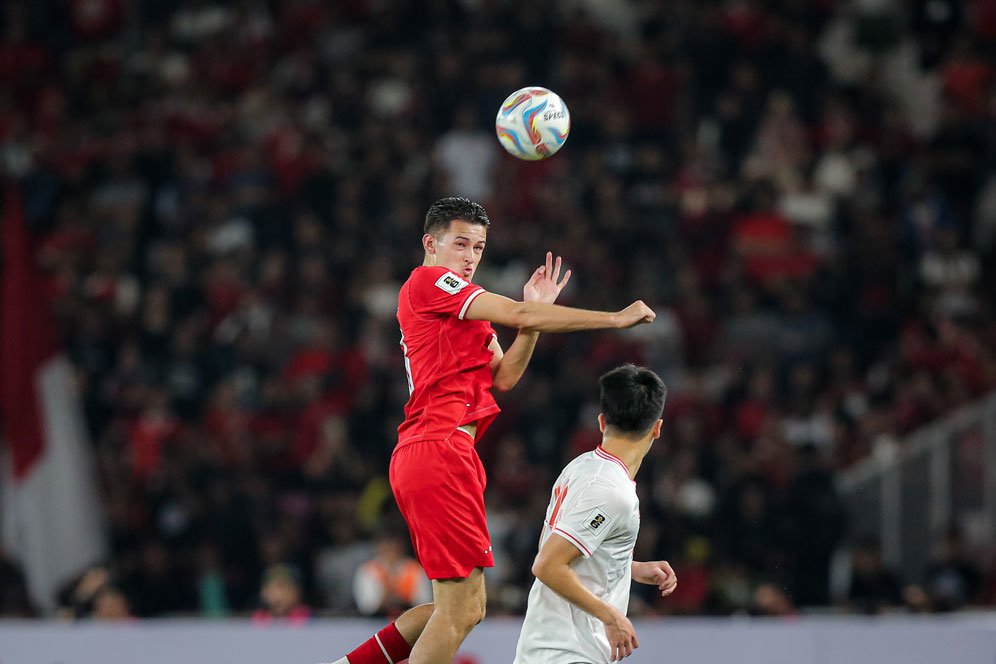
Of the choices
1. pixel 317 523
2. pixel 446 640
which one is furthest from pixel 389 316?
pixel 446 640

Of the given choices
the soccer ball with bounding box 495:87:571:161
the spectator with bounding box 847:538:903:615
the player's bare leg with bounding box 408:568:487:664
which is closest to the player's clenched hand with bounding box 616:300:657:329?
the soccer ball with bounding box 495:87:571:161

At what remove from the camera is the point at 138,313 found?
1434 centimetres

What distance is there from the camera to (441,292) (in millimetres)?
6004

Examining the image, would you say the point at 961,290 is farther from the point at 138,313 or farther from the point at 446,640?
the point at 446,640

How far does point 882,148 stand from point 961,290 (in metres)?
2.31

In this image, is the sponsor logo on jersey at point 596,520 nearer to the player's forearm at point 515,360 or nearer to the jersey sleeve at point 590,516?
the jersey sleeve at point 590,516

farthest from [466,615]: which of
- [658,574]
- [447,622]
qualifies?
[658,574]

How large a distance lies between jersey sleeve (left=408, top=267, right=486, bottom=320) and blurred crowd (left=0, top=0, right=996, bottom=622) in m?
4.04

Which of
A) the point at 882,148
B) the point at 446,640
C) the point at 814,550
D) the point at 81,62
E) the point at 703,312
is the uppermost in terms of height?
the point at 81,62

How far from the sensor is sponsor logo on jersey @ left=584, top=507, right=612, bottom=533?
5.27m

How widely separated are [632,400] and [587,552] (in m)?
0.59

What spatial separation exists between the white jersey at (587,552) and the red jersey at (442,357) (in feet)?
2.34

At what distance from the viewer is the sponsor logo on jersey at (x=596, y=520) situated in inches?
207

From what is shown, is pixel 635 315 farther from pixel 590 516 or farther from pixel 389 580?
pixel 389 580
